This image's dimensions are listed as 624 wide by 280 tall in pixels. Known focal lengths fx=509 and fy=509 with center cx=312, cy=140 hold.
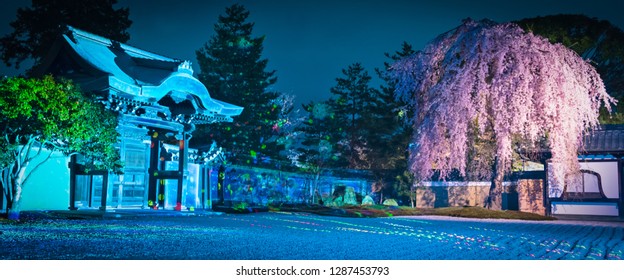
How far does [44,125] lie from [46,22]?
46.6ft

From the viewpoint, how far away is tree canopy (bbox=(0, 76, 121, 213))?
32.2 ft

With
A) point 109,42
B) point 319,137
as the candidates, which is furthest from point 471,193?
point 109,42

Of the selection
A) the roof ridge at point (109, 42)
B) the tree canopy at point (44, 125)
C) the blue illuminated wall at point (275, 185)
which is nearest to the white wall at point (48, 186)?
the tree canopy at point (44, 125)

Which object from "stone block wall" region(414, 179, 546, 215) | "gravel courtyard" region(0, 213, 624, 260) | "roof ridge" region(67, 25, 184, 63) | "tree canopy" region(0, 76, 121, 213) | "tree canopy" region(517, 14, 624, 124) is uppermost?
"tree canopy" region(517, 14, 624, 124)

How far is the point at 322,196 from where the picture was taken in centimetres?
2483

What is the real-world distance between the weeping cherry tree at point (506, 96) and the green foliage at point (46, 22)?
52.2 ft

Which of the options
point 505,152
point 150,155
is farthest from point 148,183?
point 505,152

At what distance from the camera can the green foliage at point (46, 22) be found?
→ 21859 mm

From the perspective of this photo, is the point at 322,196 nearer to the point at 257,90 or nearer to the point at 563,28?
the point at 257,90

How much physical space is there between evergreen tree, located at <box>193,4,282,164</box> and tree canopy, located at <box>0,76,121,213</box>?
45.3 ft

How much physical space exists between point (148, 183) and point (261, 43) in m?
15.5

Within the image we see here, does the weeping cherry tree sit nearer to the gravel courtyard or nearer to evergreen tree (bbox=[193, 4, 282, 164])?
the gravel courtyard

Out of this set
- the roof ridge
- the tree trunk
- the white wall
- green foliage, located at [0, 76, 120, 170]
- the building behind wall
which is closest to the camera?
green foliage, located at [0, 76, 120, 170]

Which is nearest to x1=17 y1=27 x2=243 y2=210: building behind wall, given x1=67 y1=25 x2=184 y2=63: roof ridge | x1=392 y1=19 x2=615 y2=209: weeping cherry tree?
x1=67 y1=25 x2=184 y2=63: roof ridge
